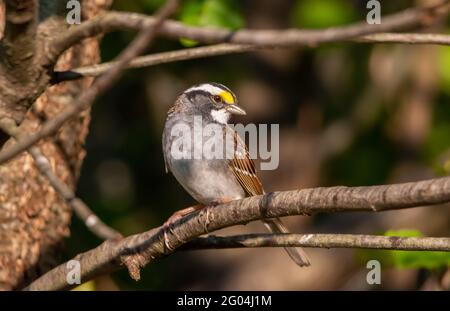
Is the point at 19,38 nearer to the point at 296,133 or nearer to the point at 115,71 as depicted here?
the point at 115,71

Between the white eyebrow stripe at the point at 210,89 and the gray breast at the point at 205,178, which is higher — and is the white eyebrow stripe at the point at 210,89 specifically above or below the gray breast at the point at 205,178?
above

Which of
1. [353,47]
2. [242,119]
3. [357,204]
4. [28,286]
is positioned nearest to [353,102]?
[353,47]

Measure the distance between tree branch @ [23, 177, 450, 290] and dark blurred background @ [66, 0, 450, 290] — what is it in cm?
344

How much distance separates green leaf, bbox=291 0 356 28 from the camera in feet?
26.7

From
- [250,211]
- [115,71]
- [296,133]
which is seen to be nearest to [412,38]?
[250,211]

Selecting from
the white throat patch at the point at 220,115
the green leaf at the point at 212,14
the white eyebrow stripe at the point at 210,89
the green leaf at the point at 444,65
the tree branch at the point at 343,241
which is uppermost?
the green leaf at the point at 444,65

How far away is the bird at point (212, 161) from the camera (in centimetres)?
585

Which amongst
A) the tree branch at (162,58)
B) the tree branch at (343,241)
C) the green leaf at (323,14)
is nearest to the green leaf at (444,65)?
the green leaf at (323,14)

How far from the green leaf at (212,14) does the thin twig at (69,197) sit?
193cm

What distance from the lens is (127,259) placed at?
441cm

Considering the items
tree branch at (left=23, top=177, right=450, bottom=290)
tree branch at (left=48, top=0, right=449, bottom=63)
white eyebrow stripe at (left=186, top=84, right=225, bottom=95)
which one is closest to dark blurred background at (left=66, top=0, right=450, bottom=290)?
white eyebrow stripe at (left=186, top=84, right=225, bottom=95)

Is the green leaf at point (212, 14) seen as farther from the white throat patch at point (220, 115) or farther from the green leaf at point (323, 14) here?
the green leaf at point (323, 14)

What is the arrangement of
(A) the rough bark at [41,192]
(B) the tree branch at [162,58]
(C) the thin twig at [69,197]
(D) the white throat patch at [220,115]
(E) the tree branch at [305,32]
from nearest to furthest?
(E) the tree branch at [305,32] < (C) the thin twig at [69,197] < (B) the tree branch at [162,58] < (A) the rough bark at [41,192] < (D) the white throat patch at [220,115]

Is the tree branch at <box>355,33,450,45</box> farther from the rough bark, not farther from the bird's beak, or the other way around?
the bird's beak
